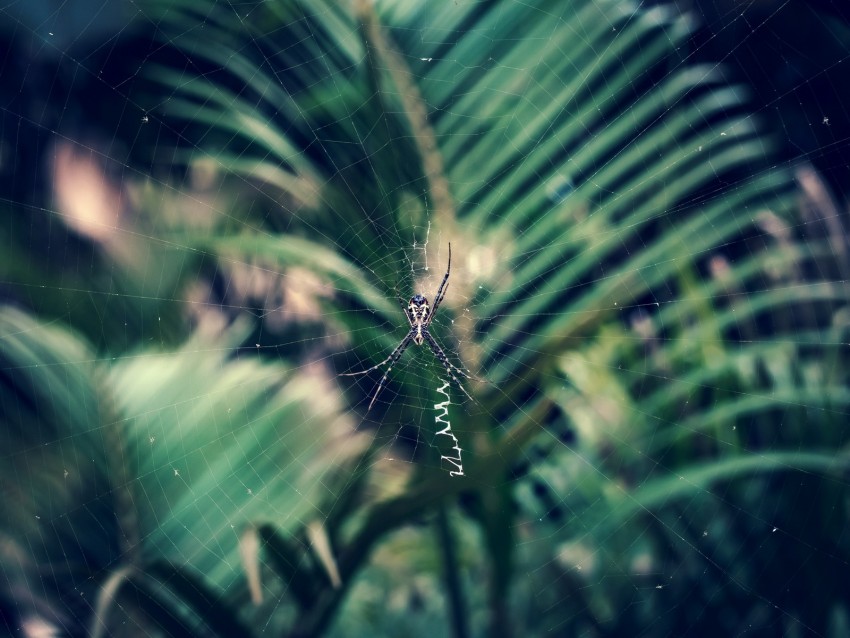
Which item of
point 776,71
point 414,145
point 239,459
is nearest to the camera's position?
point 776,71

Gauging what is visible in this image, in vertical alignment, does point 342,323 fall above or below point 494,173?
below

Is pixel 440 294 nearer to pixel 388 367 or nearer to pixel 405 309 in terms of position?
pixel 405 309

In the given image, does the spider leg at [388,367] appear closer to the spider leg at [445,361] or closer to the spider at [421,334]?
the spider at [421,334]

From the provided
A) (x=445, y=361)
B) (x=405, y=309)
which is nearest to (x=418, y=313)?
(x=405, y=309)

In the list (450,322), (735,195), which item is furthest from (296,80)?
(735,195)

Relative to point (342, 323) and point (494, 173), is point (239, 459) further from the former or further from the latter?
point (494, 173)
